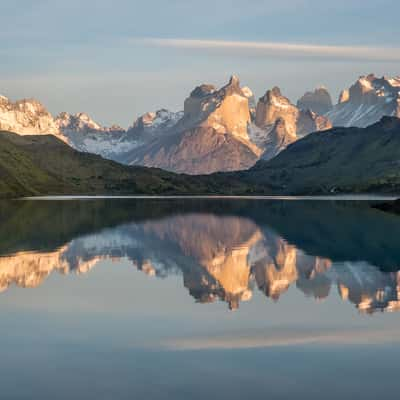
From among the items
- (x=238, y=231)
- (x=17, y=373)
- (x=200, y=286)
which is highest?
(x=17, y=373)

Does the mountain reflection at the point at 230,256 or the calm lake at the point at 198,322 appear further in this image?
the mountain reflection at the point at 230,256

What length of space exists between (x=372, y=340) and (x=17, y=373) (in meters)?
18.5

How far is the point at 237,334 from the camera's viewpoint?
133 ft

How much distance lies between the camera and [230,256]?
83.9 m

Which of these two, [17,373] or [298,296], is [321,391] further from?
[298,296]

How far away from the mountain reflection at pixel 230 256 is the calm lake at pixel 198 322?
0.82 feet

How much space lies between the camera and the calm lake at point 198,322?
100 feet

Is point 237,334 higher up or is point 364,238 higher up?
point 237,334

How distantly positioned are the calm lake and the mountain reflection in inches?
9.8

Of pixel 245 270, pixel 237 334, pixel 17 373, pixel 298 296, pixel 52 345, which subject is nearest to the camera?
pixel 17 373

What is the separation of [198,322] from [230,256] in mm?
39831

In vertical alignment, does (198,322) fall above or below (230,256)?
above

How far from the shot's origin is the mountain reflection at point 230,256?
194 feet

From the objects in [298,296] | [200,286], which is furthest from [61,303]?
[298,296]
